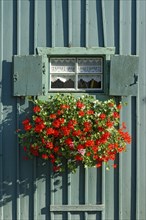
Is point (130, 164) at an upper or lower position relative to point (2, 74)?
lower

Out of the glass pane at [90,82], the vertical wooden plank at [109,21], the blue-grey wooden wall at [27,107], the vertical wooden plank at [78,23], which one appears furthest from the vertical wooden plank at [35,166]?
the vertical wooden plank at [109,21]

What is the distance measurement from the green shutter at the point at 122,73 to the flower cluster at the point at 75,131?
0.20 m

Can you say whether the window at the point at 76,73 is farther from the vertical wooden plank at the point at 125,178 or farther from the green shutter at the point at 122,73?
the vertical wooden plank at the point at 125,178

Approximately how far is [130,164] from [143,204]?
0.57 m

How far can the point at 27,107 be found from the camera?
4824mm

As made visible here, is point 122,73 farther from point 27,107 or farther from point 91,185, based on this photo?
point 91,185

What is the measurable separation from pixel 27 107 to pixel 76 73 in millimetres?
802

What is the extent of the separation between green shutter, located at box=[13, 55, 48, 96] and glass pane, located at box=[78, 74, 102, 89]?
0.58 m

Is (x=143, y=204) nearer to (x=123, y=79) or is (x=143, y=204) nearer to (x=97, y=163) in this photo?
(x=97, y=163)

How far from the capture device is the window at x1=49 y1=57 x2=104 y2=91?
16.2 ft

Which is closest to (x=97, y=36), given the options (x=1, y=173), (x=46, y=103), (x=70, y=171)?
(x=46, y=103)

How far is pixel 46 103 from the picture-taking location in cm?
462

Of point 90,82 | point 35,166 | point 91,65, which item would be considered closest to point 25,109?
point 35,166

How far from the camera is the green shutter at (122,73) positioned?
471cm
